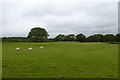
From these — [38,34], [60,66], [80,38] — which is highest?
[38,34]

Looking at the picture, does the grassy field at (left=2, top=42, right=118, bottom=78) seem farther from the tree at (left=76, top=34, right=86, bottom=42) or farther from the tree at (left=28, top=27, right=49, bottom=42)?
the tree at (left=76, top=34, right=86, bottom=42)

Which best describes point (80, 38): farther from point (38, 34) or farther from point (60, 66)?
point (60, 66)

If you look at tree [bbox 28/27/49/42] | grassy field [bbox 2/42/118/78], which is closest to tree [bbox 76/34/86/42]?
tree [bbox 28/27/49/42]

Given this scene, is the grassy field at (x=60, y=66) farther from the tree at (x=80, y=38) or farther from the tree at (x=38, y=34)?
the tree at (x=80, y=38)

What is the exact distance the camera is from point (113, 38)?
99.7 metres

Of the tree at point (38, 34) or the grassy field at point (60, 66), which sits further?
the tree at point (38, 34)

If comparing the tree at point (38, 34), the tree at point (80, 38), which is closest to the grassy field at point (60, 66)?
the tree at point (38, 34)

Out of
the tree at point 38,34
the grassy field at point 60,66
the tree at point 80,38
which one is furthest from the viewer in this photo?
the tree at point 80,38

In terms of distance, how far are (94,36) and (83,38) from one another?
5164mm

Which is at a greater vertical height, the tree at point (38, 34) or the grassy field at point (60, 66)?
the tree at point (38, 34)

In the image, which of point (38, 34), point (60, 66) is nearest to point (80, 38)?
point (38, 34)

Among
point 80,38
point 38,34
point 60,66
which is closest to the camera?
point 60,66

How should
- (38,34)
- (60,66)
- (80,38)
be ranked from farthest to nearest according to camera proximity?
(80,38) < (38,34) < (60,66)

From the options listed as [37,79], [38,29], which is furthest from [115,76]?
[38,29]
